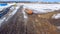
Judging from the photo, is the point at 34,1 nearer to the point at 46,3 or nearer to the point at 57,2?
the point at 46,3

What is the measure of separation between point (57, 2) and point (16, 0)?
4.80ft

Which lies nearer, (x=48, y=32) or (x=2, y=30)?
(x=2, y=30)

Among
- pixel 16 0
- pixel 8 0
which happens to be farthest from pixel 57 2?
pixel 8 0

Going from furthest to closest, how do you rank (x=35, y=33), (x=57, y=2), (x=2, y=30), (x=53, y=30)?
(x=57, y=2) → (x=53, y=30) → (x=35, y=33) → (x=2, y=30)

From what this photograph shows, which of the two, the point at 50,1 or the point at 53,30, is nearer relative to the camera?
the point at 53,30

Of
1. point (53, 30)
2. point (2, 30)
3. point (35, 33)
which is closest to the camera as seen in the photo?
point (2, 30)

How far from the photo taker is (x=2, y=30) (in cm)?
159

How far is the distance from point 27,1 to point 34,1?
259 millimetres

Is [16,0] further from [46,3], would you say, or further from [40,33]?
[40,33]

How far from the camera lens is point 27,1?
4.88 meters

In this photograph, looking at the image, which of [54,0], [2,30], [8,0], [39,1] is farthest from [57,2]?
[2,30]

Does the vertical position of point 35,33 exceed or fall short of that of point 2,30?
it falls short

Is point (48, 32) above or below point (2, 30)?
below

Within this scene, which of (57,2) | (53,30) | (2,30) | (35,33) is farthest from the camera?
(57,2)
